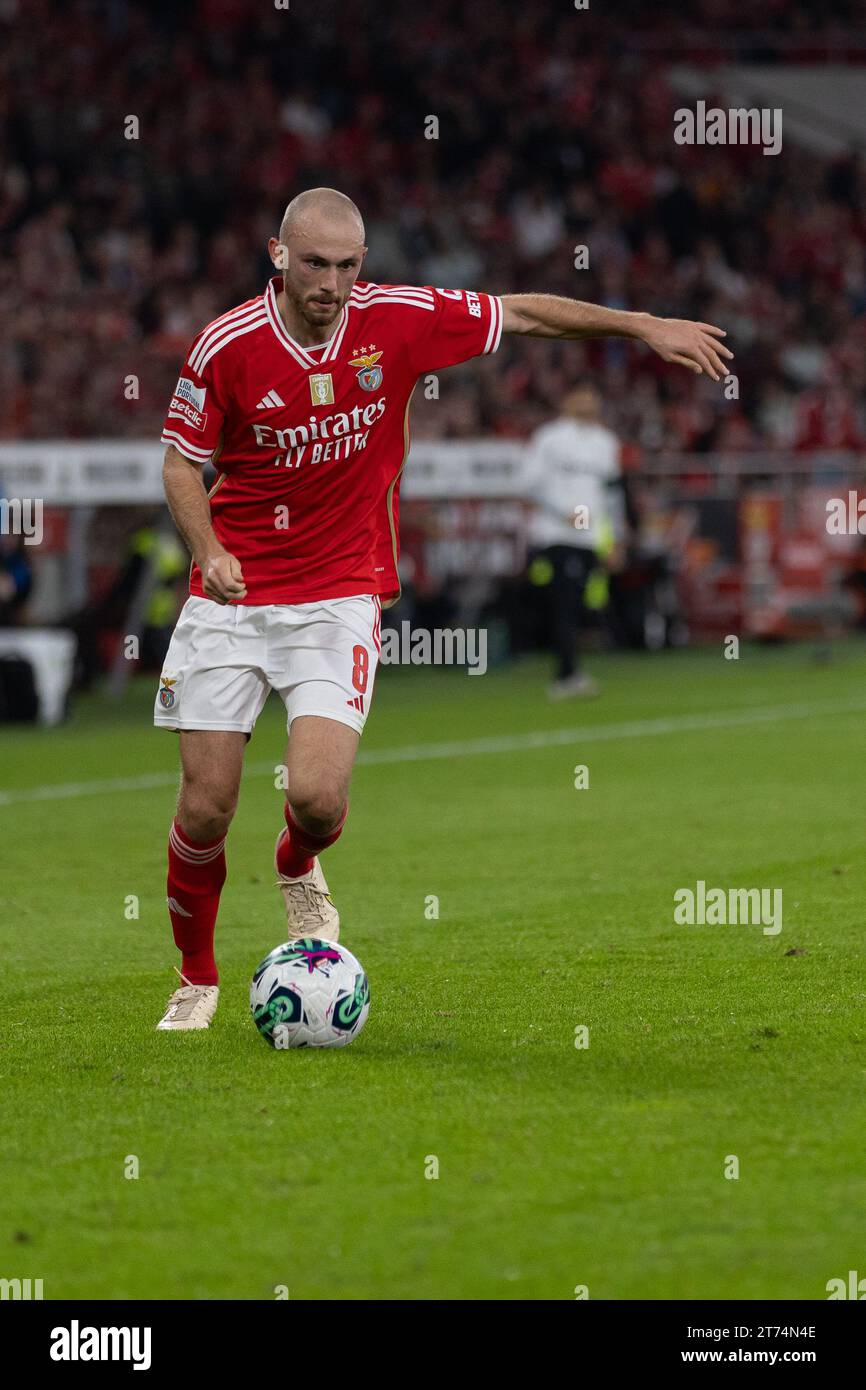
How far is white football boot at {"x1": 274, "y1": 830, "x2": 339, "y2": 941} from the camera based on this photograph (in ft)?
21.4

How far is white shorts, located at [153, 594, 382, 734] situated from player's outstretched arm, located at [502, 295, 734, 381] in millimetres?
969

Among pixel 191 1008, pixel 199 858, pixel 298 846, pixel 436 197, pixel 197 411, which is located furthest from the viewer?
pixel 436 197

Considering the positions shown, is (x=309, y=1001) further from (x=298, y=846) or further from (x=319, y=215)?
(x=319, y=215)

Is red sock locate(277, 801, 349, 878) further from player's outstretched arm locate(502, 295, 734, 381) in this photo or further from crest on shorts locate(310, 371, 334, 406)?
player's outstretched arm locate(502, 295, 734, 381)

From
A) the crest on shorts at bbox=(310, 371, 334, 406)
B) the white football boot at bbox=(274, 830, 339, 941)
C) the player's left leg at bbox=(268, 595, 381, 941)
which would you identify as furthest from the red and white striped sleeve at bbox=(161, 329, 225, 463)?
the white football boot at bbox=(274, 830, 339, 941)

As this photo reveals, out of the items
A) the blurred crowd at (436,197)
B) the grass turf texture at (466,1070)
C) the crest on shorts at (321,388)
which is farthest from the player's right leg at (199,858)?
the blurred crowd at (436,197)

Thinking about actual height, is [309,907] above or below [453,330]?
below

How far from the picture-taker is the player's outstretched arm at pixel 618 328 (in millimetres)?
5957

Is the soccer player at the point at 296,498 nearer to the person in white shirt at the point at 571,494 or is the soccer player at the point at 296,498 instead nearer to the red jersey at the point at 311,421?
the red jersey at the point at 311,421

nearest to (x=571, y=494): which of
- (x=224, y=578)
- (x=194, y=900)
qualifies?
(x=194, y=900)

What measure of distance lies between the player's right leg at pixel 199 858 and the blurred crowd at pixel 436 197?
13.5m

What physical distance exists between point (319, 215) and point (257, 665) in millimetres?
1241

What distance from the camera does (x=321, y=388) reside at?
6.04 m
